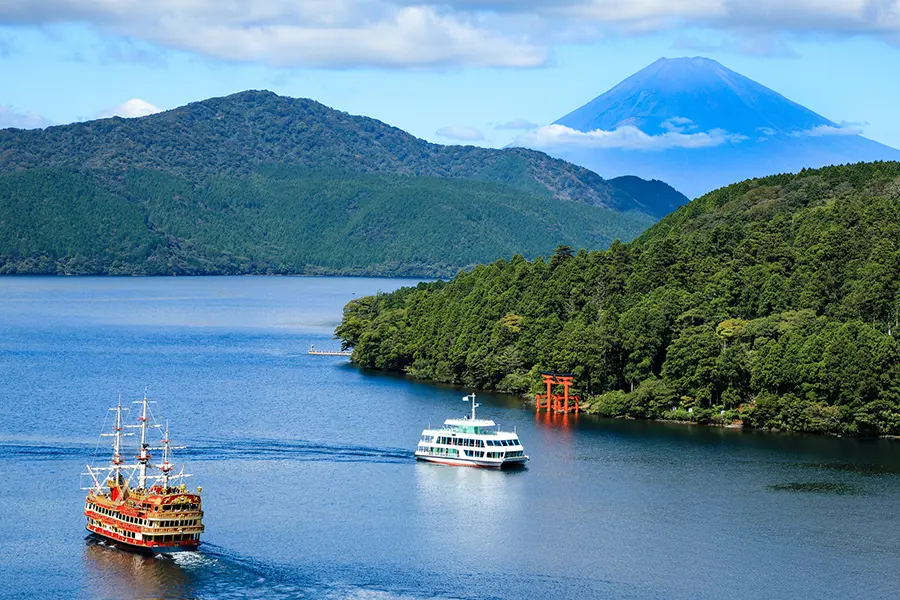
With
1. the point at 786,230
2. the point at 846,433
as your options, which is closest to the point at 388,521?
the point at 846,433

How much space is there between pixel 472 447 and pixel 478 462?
97cm

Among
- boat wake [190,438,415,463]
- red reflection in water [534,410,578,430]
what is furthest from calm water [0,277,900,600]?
red reflection in water [534,410,578,430]

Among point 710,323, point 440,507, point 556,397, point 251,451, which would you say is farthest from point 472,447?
point 710,323

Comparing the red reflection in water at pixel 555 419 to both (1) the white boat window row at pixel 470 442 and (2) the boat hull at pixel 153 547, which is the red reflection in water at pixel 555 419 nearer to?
(1) the white boat window row at pixel 470 442

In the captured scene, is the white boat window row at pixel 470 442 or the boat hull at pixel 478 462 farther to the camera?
the white boat window row at pixel 470 442

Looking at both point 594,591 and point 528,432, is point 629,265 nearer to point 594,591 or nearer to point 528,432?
point 528,432

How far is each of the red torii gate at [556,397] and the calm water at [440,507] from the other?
233 centimetres

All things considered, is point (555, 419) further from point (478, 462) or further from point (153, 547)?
point (153, 547)

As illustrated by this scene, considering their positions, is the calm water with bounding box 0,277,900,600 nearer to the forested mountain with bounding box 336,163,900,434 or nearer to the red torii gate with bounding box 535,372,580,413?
→ the red torii gate with bounding box 535,372,580,413

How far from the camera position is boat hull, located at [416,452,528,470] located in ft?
270

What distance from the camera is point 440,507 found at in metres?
71.8

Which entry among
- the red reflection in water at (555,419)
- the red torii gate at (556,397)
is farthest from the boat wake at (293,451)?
the red torii gate at (556,397)

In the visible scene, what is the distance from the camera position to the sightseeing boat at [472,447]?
82.6 metres

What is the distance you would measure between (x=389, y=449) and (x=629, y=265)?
4321 centimetres
